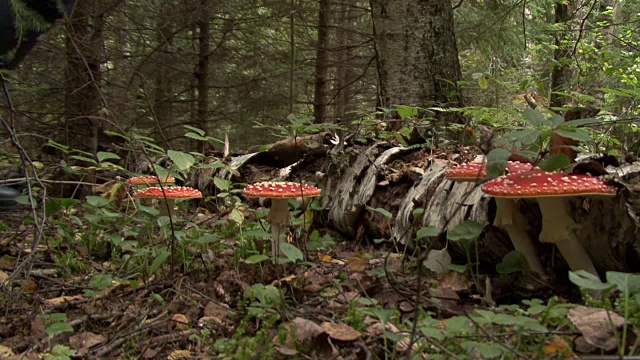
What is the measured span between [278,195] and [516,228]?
1401 millimetres

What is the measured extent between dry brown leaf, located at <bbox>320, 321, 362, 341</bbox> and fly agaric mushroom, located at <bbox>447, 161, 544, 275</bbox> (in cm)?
104

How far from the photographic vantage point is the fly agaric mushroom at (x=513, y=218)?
99.0 inches

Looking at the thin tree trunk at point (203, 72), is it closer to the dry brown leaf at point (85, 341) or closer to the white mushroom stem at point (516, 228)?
the dry brown leaf at point (85, 341)

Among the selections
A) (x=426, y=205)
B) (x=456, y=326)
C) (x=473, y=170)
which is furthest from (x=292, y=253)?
(x=426, y=205)

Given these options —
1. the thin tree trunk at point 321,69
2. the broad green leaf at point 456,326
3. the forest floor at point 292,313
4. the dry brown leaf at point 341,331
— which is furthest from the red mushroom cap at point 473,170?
the thin tree trunk at point 321,69

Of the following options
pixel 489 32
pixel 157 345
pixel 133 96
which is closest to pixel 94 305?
pixel 157 345

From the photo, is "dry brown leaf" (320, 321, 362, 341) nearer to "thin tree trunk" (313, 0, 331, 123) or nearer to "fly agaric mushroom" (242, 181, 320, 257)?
"fly agaric mushroom" (242, 181, 320, 257)

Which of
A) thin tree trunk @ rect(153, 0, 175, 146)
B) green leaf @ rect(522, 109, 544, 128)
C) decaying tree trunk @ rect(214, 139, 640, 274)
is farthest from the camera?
thin tree trunk @ rect(153, 0, 175, 146)

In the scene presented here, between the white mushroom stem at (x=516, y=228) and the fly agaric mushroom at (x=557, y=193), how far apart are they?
172 millimetres

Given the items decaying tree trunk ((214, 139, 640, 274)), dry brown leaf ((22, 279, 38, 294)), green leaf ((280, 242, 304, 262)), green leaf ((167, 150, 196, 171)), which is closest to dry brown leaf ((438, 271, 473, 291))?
decaying tree trunk ((214, 139, 640, 274))

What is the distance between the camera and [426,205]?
10.8 feet

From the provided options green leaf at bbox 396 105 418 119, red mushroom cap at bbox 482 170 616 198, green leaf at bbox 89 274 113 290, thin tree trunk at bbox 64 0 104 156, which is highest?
thin tree trunk at bbox 64 0 104 156

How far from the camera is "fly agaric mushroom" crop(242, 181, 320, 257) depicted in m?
2.95

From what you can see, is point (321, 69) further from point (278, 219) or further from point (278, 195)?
point (278, 195)
